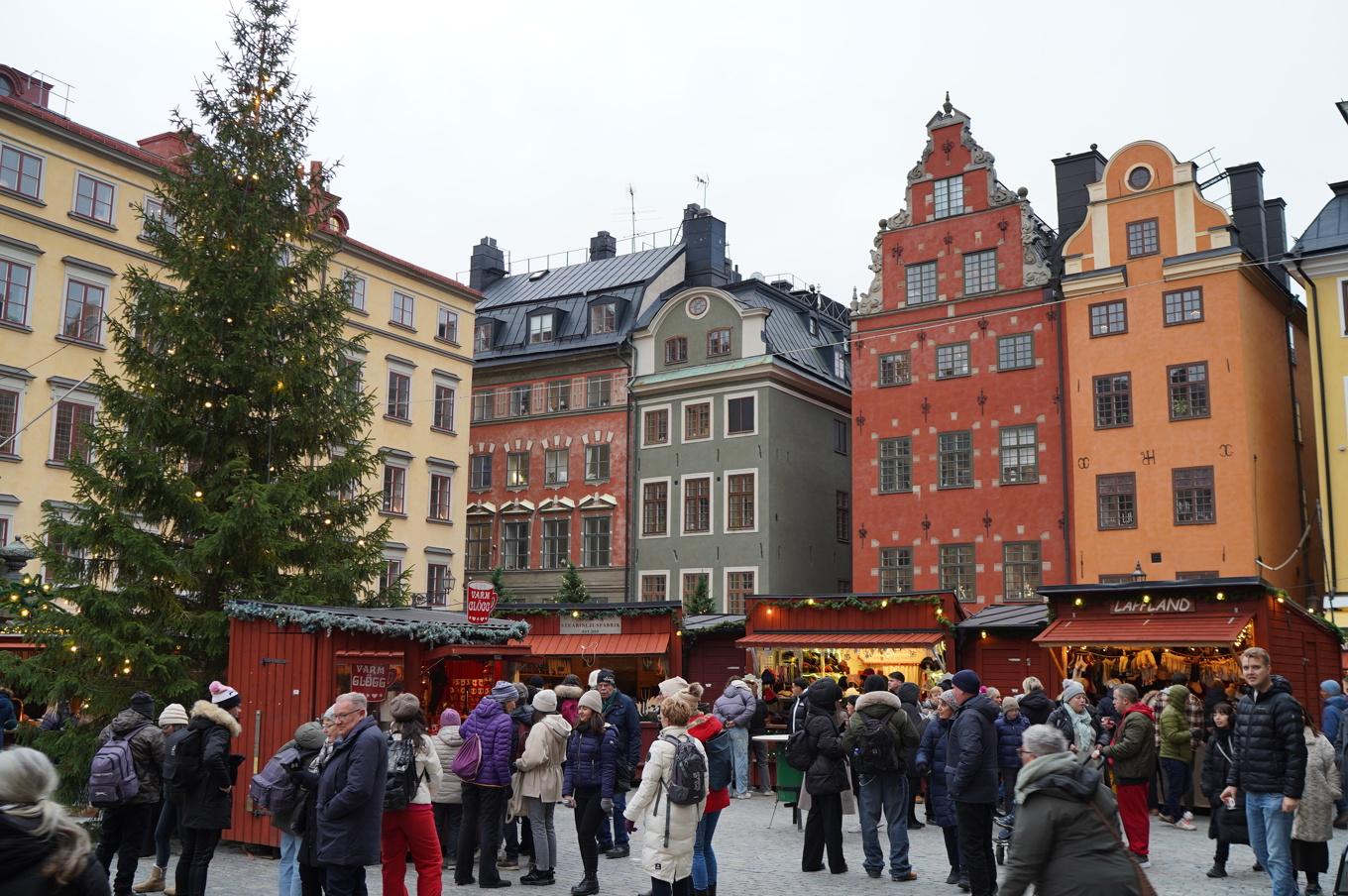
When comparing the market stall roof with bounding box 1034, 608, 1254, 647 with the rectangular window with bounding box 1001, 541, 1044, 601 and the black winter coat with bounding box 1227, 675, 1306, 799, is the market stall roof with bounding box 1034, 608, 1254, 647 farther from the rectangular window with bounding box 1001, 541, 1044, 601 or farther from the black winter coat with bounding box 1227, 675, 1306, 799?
the rectangular window with bounding box 1001, 541, 1044, 601

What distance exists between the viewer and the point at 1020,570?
103ft

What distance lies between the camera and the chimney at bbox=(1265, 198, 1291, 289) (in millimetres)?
32463

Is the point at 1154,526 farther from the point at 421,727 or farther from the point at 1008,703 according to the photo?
the point at 421,727

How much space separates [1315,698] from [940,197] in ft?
57.9

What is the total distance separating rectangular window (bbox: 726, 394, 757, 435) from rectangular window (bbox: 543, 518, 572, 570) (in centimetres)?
657

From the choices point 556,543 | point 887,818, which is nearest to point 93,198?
point 556,543

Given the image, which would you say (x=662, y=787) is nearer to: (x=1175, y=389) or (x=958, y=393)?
(x=1175, y=389)

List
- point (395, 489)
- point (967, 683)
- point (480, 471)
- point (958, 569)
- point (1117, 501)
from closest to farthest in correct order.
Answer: point (967, 683) → point (1117, 501) → point (958, 569) → point (395, 489) → point (480, 471)

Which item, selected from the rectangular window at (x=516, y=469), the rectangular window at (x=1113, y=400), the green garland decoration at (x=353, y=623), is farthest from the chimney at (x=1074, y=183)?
the green garland decoration at (x=353, y=623)

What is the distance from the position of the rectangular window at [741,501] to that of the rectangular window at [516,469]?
317 inches

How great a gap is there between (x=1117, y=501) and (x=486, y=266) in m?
28.5

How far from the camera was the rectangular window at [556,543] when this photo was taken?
1583 inches

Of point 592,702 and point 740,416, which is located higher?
point 740,416

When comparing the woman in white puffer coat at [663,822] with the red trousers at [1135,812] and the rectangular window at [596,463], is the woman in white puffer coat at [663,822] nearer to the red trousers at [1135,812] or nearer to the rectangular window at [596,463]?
the red trousers at [1135,812]
